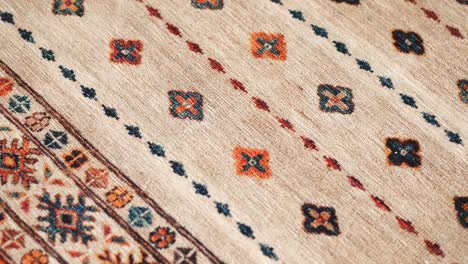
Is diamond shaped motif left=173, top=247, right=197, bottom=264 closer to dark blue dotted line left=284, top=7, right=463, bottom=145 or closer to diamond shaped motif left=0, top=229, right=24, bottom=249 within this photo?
diamond shaped motif left=0, top=229, right=24, bottom=249

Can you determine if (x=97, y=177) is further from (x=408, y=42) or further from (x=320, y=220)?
(x=408, y=42)

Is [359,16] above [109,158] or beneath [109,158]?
above

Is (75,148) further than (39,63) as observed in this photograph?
No

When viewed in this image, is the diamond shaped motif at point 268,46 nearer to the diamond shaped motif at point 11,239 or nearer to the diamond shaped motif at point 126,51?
the diamond shaped motif at point 126,51

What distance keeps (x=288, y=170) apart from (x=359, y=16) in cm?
88

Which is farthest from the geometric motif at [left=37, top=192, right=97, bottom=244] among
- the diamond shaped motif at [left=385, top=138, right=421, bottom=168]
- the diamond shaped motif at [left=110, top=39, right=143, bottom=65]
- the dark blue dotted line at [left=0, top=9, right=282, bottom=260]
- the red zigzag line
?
the diamond shaped motif at [left=385, top=138, right=421, bottom=168]

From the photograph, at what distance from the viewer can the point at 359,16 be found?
95.2 inches

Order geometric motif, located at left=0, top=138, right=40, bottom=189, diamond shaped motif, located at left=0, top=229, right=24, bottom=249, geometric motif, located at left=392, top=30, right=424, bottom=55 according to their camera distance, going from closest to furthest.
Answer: diamond shaped motif, located at left=0, top=229, right=24, bottom=249 < geometric motif, located at left=0, top=138, right=40, bottom=189 < geometric motif, located at left=392, top=30, right=424, bottom=55

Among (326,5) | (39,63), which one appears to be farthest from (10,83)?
(326,5)

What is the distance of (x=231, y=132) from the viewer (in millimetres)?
2057

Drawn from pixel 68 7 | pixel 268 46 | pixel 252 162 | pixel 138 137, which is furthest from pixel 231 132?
pixel 68 7

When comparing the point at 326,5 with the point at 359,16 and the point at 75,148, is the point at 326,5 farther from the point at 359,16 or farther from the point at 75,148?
the point at 75,148

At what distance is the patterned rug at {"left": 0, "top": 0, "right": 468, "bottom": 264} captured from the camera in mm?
1837

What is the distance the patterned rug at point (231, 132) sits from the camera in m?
1.84
